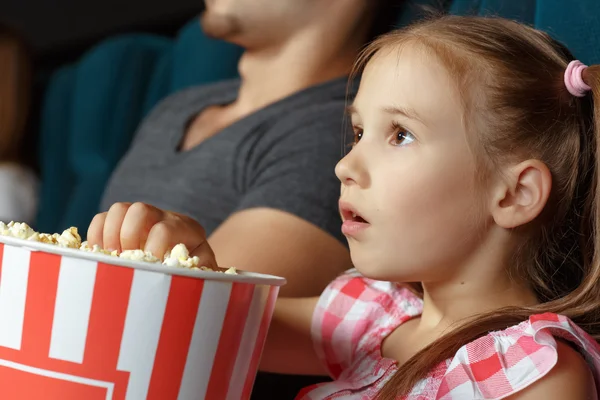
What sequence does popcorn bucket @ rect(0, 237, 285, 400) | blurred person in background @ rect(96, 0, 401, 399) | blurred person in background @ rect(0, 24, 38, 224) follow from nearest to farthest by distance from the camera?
popcorn bucket @ rect(0, 237, 285, 400)
blurred person in background @ rect(96, 0, 401, 399)
blurred person in background @ rect(0, 24, 38, 224)

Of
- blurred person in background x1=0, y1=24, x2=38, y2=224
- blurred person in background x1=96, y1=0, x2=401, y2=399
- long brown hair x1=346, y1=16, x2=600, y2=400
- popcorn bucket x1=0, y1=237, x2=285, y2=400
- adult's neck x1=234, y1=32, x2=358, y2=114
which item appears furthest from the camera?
blurred person in background x1=0, y1=24, x2=38, y2=224

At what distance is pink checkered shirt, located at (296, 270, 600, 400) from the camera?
2.11 feet

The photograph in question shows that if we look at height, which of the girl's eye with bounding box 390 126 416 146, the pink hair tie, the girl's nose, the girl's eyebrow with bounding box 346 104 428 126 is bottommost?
the girl's nose

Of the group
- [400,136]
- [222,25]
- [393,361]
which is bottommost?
[393,361]

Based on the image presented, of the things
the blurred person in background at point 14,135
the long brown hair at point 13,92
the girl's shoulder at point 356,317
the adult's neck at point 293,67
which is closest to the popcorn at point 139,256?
the girl's shoulder at point 356,317

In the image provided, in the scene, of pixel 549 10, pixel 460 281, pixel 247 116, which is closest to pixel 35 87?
pixel 247 116

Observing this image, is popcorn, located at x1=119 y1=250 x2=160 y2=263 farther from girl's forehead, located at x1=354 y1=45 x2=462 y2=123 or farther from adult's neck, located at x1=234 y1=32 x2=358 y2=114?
adult's neck, located at x1=234 y1=32 x2=358 y2=114

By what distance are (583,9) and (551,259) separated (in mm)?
348

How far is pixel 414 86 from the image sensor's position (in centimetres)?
75

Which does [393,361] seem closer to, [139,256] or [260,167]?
[139,256]

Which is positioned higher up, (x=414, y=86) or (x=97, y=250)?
(x=414, y=86)

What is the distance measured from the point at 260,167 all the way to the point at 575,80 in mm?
556

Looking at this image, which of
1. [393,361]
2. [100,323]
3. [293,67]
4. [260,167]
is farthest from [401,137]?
[293,67]

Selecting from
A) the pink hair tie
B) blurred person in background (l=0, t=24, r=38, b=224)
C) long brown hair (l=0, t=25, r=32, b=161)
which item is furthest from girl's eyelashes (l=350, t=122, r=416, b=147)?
long brown hair (l=0, t=25, r=32, b=161)
